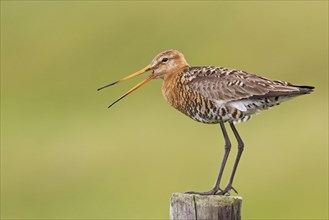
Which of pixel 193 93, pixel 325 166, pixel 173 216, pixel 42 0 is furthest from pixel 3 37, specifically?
pixel 173 216

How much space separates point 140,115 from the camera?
27469 millimetres

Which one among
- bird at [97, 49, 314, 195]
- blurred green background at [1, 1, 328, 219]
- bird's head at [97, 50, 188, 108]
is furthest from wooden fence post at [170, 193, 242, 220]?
blurred green background at [1, 1, 328, 219]

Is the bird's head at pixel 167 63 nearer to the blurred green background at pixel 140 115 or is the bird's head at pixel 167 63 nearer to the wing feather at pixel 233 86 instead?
the wing feather at pixel 233 86

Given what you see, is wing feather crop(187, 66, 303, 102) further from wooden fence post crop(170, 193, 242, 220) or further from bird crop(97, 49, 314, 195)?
wooden fence post crop(170, 193, 242, 220)

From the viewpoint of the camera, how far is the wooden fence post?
8391 mm

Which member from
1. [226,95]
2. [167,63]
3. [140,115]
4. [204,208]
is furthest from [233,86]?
[140,115]

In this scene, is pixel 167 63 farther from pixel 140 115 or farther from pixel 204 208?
pixel 140 115

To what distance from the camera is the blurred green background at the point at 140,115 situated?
2102 centimetres

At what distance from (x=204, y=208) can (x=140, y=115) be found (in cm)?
1909

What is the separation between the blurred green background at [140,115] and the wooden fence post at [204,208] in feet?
34.6

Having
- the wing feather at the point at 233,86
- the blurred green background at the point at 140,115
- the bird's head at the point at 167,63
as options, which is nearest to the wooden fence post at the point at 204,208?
the wing feather at the point at 233,86

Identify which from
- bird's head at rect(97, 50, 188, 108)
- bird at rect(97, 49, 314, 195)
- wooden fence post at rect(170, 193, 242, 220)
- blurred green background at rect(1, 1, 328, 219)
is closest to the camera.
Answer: wooden fence post at rect(170, 193, 242, 220)

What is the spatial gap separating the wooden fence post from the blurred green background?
10.5 m

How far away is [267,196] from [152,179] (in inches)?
88.5
